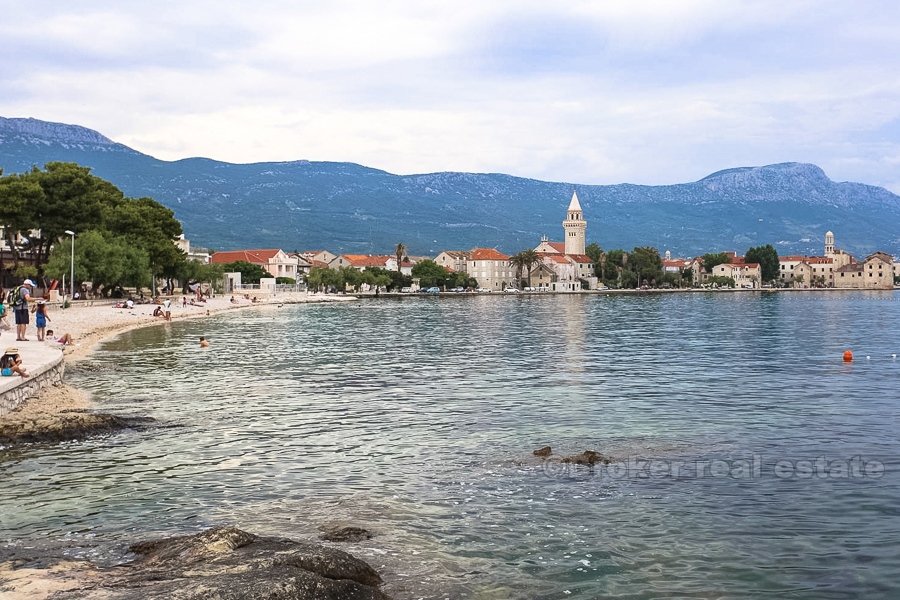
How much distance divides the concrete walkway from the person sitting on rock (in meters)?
0.22

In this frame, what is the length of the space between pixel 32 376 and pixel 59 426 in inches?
199

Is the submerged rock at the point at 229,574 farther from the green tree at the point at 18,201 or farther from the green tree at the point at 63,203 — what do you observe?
the green tree at the point at 63,203

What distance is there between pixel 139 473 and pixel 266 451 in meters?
3.25

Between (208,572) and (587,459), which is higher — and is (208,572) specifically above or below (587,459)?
above

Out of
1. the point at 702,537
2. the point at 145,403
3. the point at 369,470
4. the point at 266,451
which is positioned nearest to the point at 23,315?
the point at 145,403

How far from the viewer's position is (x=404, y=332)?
68688 mm

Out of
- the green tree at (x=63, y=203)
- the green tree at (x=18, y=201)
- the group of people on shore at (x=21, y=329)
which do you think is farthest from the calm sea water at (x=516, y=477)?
the green tree at (x=63, y=203)

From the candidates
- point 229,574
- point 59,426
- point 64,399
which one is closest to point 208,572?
point 229,574

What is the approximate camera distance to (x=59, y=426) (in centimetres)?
2058

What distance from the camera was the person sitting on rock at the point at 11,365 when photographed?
2436cm

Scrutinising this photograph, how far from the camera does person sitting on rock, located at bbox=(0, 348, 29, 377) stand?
2436 cm

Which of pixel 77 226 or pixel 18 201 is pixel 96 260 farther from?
pixel 18 201

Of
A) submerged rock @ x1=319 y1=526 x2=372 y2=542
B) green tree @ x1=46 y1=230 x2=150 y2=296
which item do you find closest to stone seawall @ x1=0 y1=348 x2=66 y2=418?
submerged rock @ x1=319 y1=526 x2=372 y2=542

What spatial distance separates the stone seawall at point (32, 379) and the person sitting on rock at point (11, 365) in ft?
0.73
